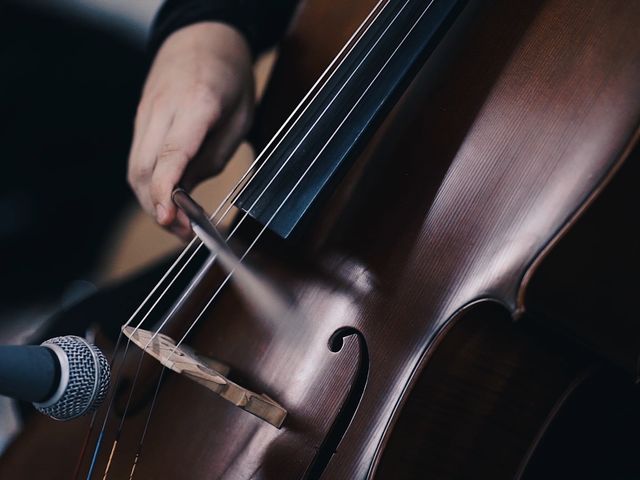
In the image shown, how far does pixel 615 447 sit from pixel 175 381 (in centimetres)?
41

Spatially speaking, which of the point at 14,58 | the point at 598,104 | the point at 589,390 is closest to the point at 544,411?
the point at 589,390

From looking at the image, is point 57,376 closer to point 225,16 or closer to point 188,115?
point 188,115

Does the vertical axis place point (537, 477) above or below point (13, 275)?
above

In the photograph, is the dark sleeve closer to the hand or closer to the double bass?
the hand

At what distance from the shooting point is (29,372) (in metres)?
0.36

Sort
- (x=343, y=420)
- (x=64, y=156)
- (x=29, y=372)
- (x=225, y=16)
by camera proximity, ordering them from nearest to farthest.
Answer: (x=29, y=372), (x=343, y=420), (x=225, y=16), (x=64, y=156)

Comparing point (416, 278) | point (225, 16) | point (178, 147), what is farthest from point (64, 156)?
point (416, 278)

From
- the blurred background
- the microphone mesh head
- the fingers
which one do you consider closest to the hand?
the fingers

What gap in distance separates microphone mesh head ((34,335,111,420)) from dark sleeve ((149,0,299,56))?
0.45 metres

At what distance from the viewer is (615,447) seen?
0.64 metres

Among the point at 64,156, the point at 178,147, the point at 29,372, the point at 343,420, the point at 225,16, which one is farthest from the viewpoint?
the point at 64,156

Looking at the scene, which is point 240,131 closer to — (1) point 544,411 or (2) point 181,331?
(2) point 181,331

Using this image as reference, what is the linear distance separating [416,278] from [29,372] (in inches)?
10.5

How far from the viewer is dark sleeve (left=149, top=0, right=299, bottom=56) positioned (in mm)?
743
